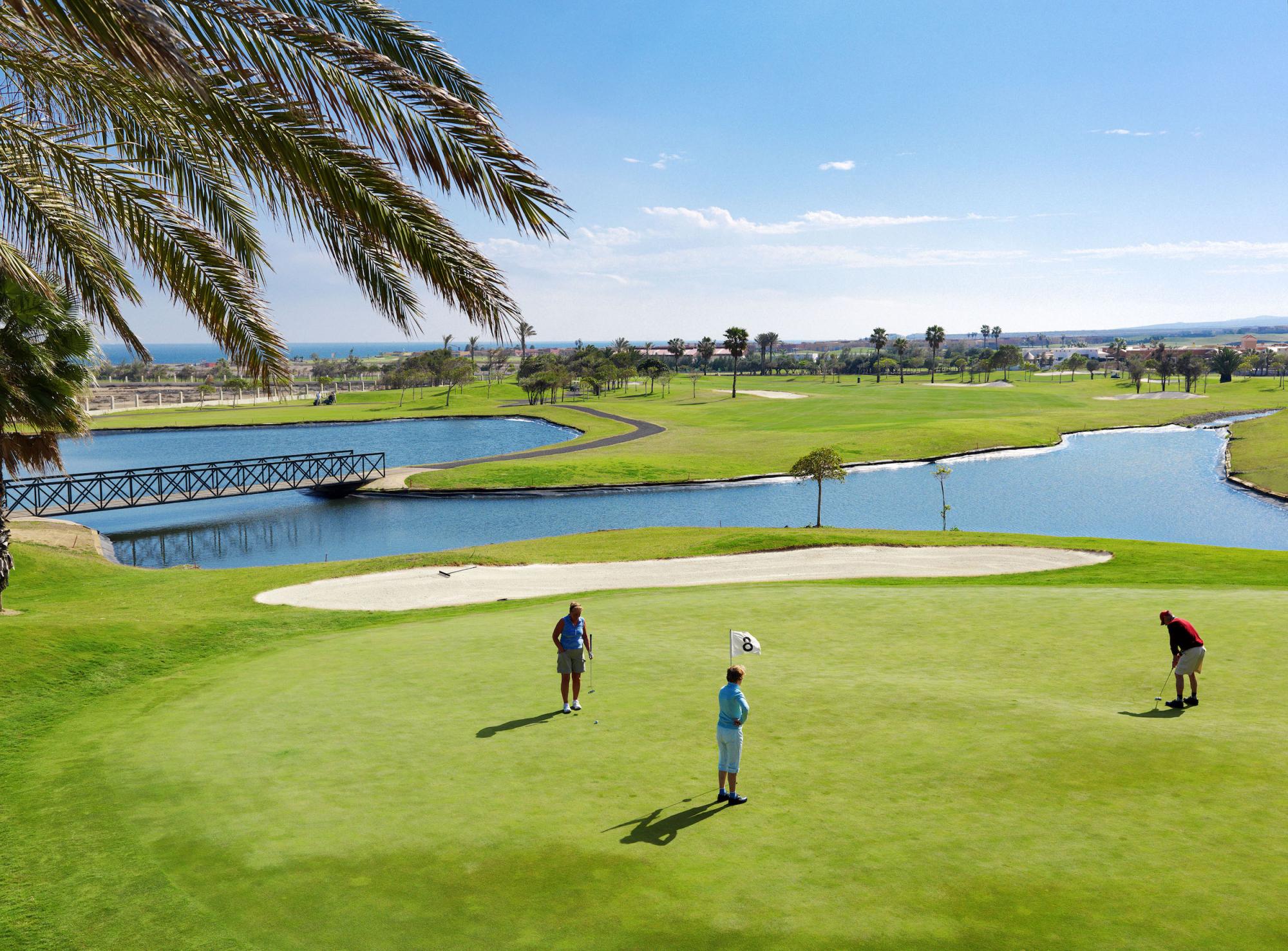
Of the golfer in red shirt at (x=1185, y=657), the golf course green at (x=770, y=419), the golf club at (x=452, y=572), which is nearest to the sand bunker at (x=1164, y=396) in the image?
the golf course green at (x=770, y=419)

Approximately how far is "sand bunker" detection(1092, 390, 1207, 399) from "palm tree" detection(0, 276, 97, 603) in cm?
16224

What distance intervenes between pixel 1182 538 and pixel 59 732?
59243 mm

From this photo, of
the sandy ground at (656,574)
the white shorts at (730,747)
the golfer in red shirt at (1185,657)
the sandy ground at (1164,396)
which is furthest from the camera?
the sandy ground at (1164,396)

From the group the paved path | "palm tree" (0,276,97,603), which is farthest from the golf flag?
the paved path

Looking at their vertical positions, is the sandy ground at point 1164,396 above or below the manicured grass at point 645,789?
above

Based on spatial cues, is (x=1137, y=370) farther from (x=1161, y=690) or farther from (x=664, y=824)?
(x=664, y=824)

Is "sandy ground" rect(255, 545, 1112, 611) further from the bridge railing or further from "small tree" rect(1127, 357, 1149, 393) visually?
"small tree" rect(1127, 357, 1149, 393)

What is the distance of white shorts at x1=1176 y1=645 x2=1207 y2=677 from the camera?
13.2 m

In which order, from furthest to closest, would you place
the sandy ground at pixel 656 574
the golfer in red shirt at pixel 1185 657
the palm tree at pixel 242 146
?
the sandy ground at pixel 656 574 < the golfer in red shirt at pixel 1185 657 < the palm tree at pixel 242 146

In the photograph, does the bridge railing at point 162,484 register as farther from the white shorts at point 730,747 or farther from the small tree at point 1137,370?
the small tree at point 1137,370

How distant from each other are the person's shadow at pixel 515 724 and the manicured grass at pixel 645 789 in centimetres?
9

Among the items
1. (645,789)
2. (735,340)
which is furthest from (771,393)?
(645,789)

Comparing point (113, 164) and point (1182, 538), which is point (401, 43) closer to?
point (113, 164)

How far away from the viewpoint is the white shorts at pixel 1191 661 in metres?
13.2
